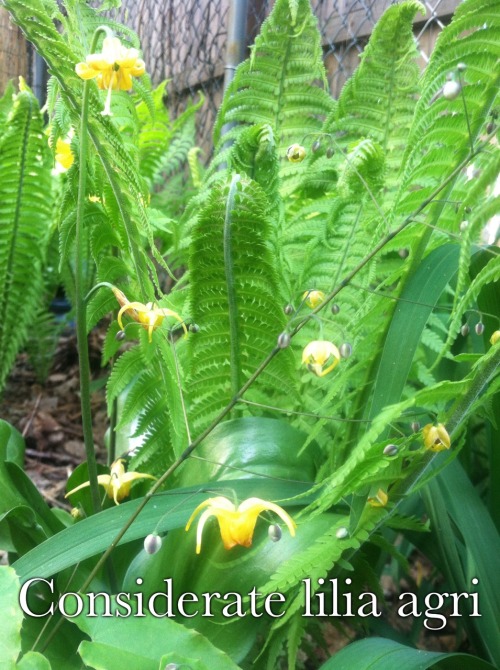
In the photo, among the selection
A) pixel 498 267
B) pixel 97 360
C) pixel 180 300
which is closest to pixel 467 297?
pixel 498 267

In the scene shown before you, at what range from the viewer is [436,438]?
0.56m

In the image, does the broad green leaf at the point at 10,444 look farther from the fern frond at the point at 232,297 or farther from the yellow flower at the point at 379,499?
the yellow flower at the point at 379,499

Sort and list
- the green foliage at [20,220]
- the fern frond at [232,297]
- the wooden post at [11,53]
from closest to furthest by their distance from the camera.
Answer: the fern frond at [232,297]
the green foliage at [20,220]
the wooden post at [11,53]

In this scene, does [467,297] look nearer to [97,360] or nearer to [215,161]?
[215,161]

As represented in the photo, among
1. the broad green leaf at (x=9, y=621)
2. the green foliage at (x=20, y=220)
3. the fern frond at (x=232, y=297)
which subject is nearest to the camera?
the broad green leaf at (x=9, y=621)

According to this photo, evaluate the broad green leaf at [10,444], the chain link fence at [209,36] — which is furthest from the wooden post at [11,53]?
the broad green leaf at [10,444]

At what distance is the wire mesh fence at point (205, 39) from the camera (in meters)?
1.73

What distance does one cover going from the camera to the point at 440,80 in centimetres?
63

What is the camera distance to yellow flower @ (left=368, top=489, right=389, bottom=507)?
0.61m

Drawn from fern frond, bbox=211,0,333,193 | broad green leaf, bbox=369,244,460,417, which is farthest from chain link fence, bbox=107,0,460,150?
broad green leaf, bbox=369,244,460,417

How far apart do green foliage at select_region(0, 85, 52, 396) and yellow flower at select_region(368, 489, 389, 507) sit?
3.67 ft

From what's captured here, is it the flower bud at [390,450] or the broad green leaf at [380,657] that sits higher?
the flower bud at [390,450]

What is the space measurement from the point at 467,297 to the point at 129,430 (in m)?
0.75

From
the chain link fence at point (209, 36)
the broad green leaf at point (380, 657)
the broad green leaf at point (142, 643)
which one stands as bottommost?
the broad green leaf at point (380, 657)
